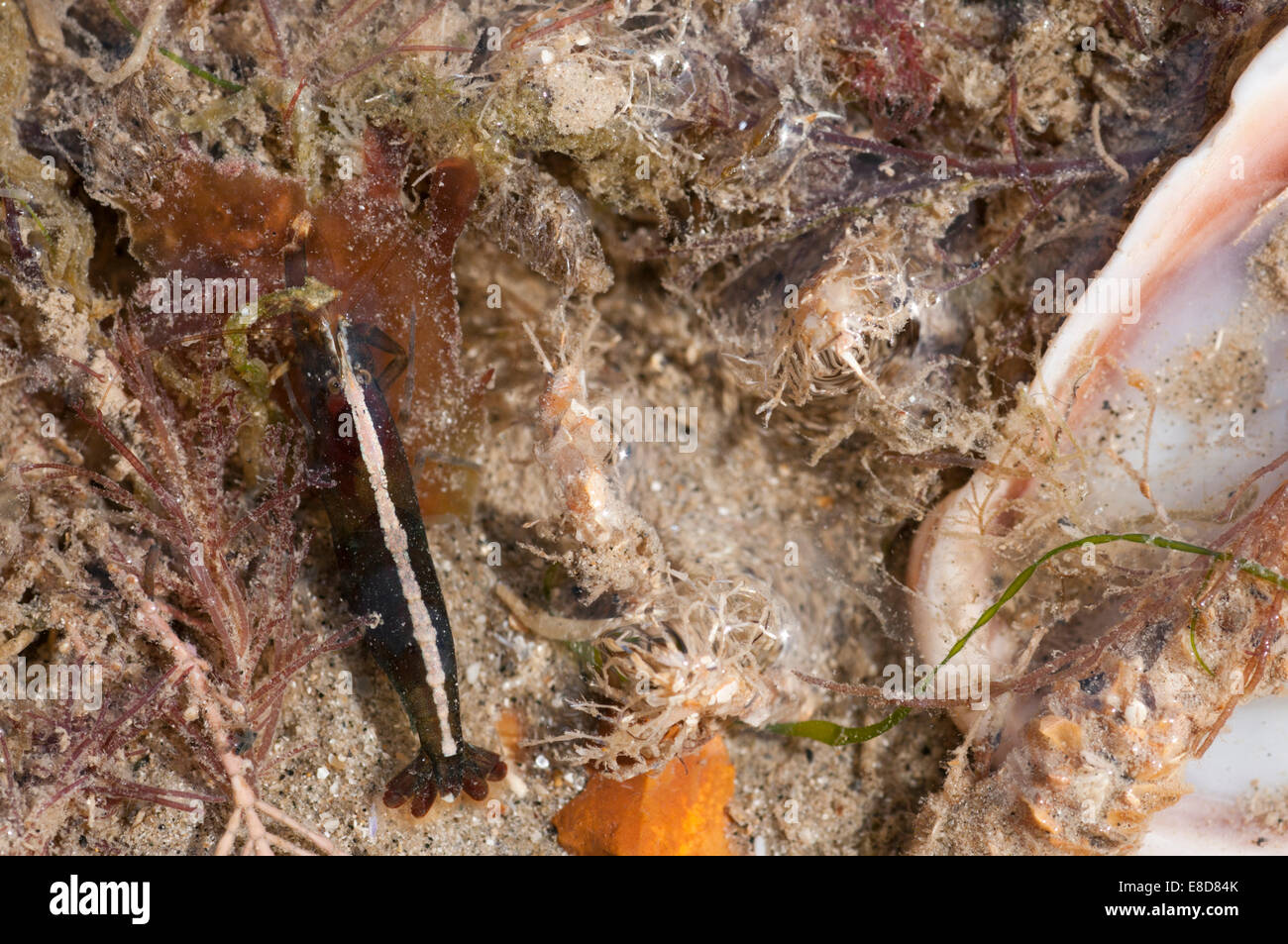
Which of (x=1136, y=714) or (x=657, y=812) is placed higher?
(x=1136, y=714)

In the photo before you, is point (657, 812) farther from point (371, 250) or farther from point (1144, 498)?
point (371, 250)

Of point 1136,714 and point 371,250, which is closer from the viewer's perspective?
point 1136,714

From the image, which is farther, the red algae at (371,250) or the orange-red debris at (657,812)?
the orange-red debris at (657,812)

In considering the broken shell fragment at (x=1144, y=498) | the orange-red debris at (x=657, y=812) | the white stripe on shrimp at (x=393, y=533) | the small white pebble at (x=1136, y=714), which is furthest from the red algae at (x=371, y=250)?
the small white pebble at (x=1136, y=714)

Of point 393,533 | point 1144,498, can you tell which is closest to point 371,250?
point 393,533

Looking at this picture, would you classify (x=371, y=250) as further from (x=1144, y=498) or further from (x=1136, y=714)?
(x=1136, y=714)

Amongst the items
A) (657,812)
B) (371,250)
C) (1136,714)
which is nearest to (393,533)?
(371,250)

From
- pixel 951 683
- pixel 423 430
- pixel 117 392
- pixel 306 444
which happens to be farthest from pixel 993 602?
pixel 117 392

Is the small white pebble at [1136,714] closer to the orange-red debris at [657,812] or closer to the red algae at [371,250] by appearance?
the orange-red debris at [657,812]

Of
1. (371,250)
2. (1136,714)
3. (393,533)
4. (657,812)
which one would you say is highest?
(371,250)
